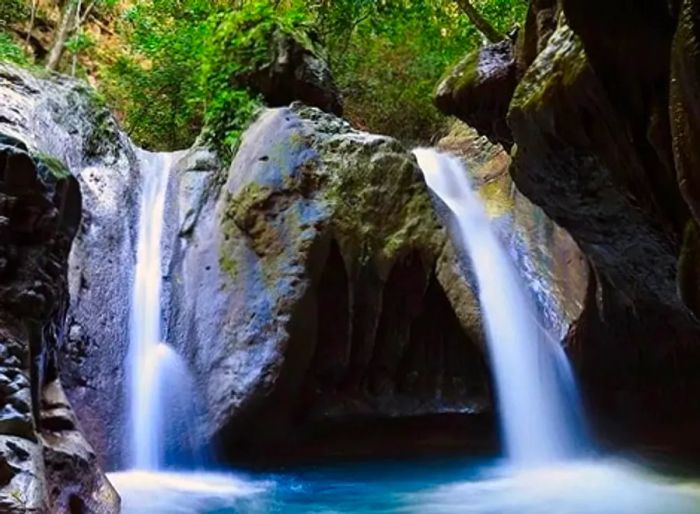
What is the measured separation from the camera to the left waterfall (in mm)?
7031

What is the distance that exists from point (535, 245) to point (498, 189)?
1.41 meters

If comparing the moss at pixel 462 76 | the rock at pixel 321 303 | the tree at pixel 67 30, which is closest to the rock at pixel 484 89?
the moss at pixel 462 76

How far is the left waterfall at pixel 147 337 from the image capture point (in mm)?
7031

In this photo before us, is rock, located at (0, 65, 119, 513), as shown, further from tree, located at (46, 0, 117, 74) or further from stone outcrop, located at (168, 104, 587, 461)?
tree, located at (46, 0, 117, 74)

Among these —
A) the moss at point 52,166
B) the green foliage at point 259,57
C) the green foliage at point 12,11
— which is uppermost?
the green foliage at point 12,11

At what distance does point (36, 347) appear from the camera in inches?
176

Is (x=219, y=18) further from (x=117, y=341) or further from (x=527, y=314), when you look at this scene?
(x=527, y=314)

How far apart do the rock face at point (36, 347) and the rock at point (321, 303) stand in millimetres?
2673

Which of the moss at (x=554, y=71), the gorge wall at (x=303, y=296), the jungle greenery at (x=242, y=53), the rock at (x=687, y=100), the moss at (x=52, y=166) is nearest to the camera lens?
the rock at (x=687, y=100)

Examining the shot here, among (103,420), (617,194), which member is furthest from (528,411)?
(103,420)

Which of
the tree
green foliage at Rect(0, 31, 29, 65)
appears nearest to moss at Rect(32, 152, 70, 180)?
green foliage at Rect(0, 31, 29, 65)

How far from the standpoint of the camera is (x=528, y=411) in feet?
25.9

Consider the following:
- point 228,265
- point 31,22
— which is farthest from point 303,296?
point 31,22

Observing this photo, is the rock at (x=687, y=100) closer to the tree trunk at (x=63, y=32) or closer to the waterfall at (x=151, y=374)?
the waterfall at (x=151, y=374)
